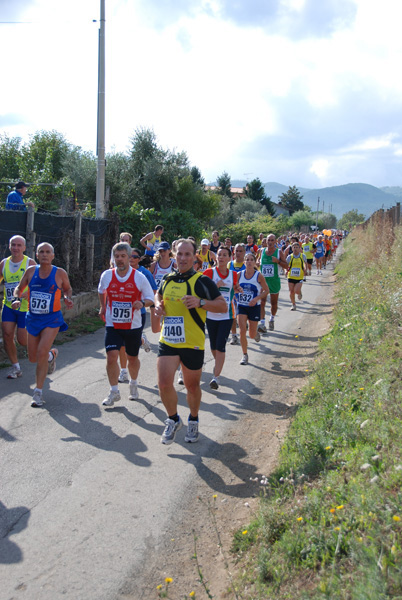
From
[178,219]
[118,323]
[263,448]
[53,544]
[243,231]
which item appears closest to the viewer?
[53,544]

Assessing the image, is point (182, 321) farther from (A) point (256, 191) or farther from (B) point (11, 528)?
(A) point (256, 191)

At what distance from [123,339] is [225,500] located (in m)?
2.84

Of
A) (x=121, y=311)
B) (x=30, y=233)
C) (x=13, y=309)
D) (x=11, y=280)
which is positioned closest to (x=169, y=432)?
(x=121, y=311)

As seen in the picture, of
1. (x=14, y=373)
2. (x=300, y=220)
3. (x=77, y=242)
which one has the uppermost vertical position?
(x=300, y=220)

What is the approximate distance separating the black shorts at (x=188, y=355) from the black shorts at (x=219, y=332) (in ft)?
7.34

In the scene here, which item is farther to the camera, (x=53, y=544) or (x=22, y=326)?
(x=22, y=326)

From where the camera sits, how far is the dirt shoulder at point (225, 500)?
3527 millimetres

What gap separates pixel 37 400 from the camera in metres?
6.78

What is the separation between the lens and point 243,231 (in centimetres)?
3912

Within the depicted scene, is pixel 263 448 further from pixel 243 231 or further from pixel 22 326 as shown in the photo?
pixel 243 231

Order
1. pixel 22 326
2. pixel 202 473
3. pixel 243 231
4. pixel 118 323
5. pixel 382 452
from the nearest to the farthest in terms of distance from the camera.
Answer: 1. pixel 382 452
2. pixel 202 473
3. pixel 118 323
4. pixel 22 326
5. pixel 243 231

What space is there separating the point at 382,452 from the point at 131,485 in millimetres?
2078

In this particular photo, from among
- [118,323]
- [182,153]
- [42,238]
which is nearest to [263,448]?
[118,323]

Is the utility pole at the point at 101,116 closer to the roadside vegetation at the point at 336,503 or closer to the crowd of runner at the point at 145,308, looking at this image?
the crowd of runner at the point at 145,308
